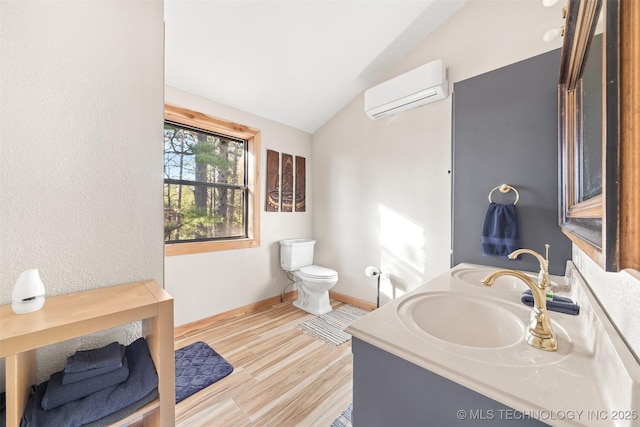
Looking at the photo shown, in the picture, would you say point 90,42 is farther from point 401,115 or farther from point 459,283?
point 401,115

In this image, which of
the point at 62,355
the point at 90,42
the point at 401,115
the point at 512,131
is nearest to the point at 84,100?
the point at 90,42

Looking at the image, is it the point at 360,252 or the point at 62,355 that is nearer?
the point at 62,355

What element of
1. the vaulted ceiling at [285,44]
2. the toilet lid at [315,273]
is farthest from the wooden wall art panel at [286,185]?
the toilet lid at [315,273]

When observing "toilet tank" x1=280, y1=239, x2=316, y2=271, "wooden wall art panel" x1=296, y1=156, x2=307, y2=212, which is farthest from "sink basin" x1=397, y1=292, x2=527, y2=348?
"wooden wall art panel" x1=296, y1=156, x2=307, y2=212

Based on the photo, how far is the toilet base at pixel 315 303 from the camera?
261 cm

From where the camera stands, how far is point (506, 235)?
4.62 feet

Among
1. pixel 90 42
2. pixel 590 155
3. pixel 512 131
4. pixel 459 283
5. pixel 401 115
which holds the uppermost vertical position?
pixel 401 115

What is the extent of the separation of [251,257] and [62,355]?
169 centimetres

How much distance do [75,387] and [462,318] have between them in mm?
1448

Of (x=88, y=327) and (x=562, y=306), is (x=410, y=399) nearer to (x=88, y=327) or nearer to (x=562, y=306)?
(x=562, y=306)

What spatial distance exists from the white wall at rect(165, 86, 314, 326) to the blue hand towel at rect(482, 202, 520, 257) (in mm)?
2070

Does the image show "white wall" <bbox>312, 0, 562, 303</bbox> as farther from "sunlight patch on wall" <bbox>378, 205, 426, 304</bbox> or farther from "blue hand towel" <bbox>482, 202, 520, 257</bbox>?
"blue hand towel" <bbox>482, 202, 520, 257</bbox>

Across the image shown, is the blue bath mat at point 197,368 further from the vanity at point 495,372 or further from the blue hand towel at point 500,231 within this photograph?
the blue hand towel at point 500,231

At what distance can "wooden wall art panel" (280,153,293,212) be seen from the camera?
2.92m
